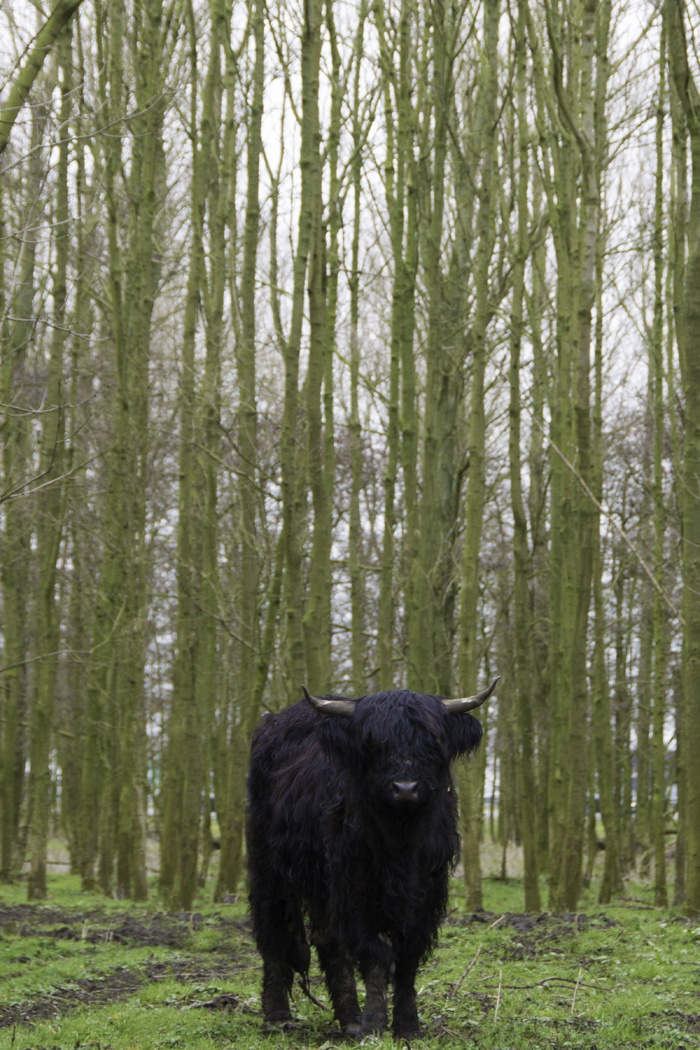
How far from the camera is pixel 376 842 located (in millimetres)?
5699

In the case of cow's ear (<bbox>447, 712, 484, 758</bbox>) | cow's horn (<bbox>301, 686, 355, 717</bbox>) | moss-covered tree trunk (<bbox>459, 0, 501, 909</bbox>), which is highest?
moss-covered tree trunk (<bbox>459, 0, 501, 909</bbox>)

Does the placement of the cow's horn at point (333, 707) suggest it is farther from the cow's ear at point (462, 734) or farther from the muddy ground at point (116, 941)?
the muddy ground at point (116, 941)

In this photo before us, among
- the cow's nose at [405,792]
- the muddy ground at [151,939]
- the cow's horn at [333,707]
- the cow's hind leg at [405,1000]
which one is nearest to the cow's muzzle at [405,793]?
the cow's nose at [405,792]

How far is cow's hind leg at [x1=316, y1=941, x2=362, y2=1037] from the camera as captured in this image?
5.77 m

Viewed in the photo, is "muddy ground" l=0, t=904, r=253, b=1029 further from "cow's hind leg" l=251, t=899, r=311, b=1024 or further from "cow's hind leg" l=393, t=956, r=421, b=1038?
"cow's hind leg" l=393, t=956, r=421, b=1038

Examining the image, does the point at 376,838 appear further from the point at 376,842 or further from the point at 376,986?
the point at 376,986

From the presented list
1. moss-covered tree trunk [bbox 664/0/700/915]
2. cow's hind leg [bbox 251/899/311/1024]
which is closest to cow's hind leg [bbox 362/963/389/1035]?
cow's hind leg [bbox 251/899/311/1024]

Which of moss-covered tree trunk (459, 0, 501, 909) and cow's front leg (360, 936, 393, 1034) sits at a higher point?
moss-covered tree trunk (459, 0, 501, 909)

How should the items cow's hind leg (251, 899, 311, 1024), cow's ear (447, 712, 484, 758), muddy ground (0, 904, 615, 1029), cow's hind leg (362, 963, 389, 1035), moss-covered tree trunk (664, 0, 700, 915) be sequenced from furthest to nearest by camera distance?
moss-covered tree trunk (664, 0, 700, 915), muddy ground (0, 904, 615, 1029), cow's hind leg (251, 899, 311, 1024), cow's ear (447, 712, 484, 758), cow's hind leg (362, 963, 389, 1035)

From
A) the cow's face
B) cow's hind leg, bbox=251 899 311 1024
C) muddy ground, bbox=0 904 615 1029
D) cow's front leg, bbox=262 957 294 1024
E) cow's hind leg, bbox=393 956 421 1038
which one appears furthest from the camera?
muddy ground, bbox=0 904 615 1029

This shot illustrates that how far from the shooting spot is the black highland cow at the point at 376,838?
5578 millimetres

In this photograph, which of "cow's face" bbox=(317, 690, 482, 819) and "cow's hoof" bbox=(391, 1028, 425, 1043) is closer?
"cow's face" bbox=(317, 690, 482, 819)

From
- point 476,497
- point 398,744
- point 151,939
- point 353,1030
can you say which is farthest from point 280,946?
point 476,497

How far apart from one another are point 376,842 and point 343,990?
0.84 metres
